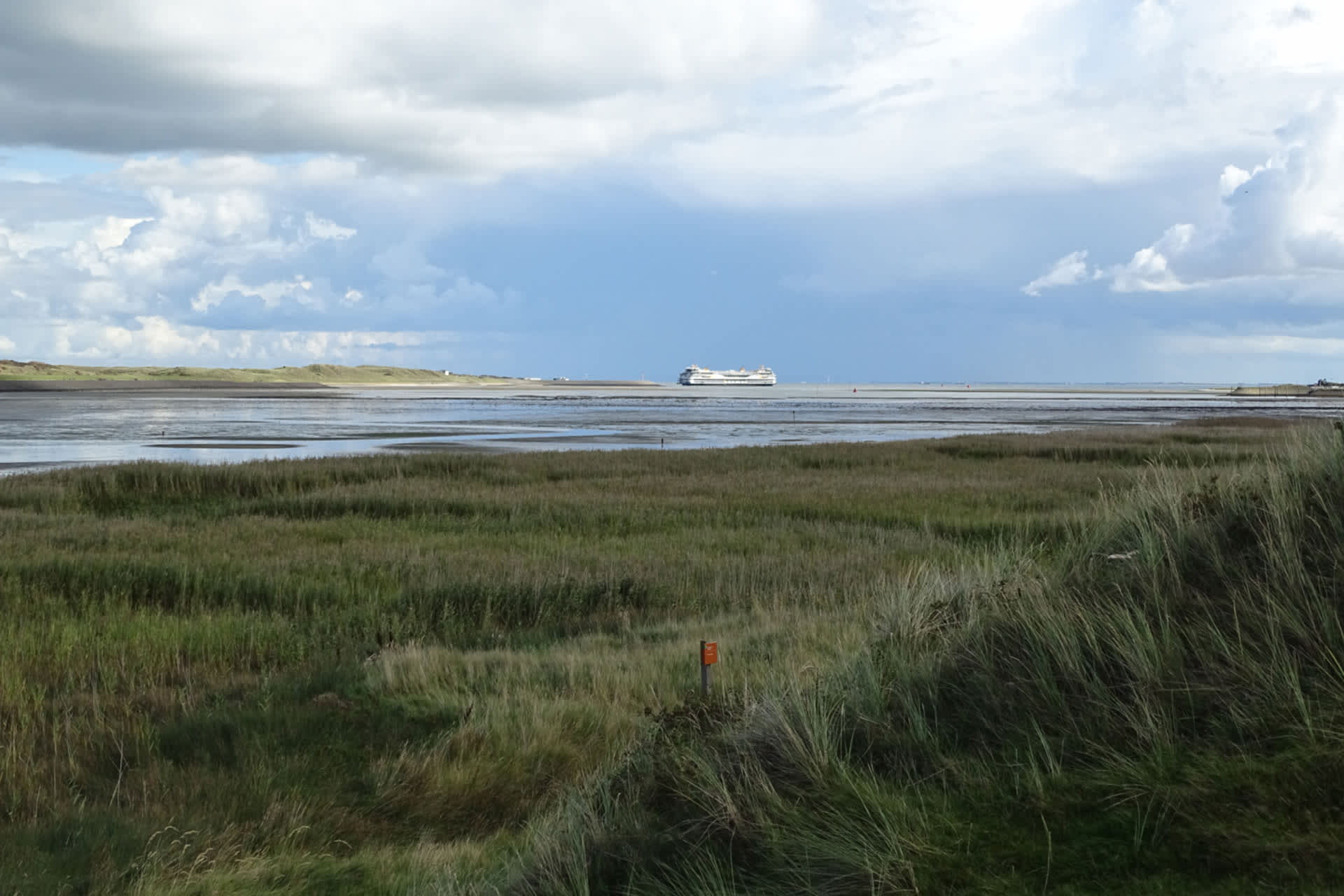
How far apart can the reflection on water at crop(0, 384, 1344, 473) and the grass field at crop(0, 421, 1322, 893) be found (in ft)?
97.4

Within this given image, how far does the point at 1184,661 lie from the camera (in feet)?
16.9

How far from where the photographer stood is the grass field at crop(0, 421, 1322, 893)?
13.9 ft

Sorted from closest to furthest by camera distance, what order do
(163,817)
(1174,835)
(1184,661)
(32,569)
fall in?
(1174,835)
(1184,661)
(163,817)
(32,569)

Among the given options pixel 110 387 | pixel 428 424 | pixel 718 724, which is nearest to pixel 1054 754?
pixel 718 724

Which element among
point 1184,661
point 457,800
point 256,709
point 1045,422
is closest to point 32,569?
point 256,709

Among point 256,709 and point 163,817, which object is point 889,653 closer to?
point 163,817

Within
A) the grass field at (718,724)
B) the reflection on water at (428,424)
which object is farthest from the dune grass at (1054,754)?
the reflection on water at (428,424)

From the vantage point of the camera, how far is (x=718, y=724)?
234 inches

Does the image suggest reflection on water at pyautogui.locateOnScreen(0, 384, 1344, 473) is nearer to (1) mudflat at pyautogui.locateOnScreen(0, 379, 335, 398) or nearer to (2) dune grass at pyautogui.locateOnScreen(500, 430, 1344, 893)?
(1) mudflat at pyautogui.locateOnScreen(0, 379, 335, 398)

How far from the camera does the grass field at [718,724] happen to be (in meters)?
4.23

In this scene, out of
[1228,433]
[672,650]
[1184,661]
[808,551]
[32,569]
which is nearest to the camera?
[1184,661]

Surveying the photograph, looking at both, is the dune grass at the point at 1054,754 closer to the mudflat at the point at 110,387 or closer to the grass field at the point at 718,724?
the grass field at the point at 718,724

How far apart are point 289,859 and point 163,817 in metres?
0.99

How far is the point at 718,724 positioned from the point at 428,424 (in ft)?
211
